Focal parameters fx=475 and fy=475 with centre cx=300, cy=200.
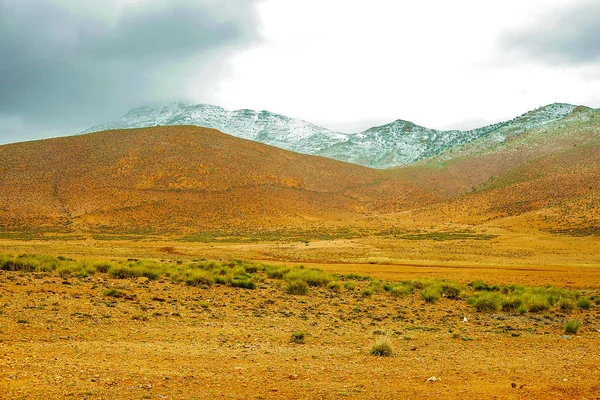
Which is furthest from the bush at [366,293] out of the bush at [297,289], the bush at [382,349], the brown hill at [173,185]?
the brown hill at [173,185]

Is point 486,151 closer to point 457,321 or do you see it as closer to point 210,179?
point 210,179

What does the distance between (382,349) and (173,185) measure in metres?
91.2

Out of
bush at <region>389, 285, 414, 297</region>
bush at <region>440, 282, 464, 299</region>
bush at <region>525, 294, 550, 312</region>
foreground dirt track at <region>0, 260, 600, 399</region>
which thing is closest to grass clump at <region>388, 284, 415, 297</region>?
bush at <region>389, 285, 414, 297</region>

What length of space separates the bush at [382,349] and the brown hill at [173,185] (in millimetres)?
65145

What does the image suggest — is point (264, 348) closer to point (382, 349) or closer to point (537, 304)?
point (382, 349)

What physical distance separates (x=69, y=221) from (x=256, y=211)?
1274 inches

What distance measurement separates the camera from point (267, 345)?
36.8 ft

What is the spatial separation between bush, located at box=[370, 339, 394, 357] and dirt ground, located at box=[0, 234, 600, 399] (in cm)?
22

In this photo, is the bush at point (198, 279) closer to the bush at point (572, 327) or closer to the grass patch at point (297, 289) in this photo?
the grass patch at point (297, 289)

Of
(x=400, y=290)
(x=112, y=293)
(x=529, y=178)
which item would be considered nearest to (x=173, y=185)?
(x=529, y=178)

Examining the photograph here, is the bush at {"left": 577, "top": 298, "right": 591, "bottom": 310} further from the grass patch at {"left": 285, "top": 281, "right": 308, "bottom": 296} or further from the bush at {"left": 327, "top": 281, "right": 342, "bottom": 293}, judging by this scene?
the grass patch at {"left": 285, "top": 281, "right": 308, "bottom": 296}

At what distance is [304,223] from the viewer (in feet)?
277

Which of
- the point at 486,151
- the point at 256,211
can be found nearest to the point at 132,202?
the point at 256,211

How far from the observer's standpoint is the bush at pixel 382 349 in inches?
413
